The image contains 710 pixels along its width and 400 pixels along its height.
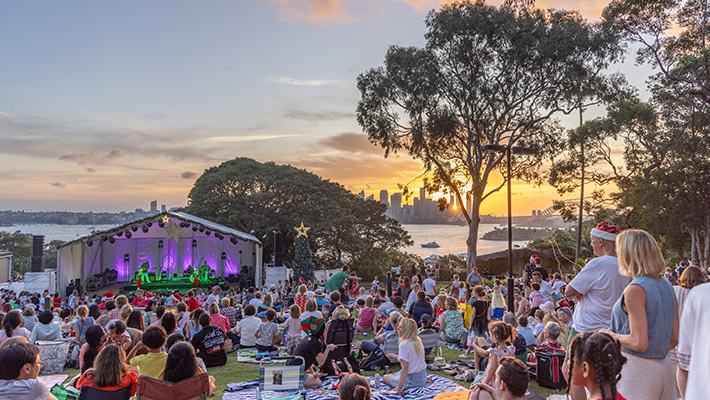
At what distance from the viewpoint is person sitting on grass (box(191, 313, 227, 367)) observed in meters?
7.39

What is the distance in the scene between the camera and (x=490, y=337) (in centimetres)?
591

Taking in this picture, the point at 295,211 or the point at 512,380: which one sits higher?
the point at 295,211

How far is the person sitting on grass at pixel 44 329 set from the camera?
758 cm

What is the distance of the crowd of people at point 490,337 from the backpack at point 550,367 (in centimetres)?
17

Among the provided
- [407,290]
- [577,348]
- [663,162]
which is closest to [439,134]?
[407,290]

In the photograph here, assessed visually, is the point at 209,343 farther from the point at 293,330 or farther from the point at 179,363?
the point at 179,363

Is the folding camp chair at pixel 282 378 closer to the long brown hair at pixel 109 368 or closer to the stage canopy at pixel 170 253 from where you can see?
the long brown hair at pixel 109 368

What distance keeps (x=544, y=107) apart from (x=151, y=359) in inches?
811

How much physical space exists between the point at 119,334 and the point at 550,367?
546 cm

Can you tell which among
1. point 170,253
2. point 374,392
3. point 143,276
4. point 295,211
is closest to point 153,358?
point 374,392

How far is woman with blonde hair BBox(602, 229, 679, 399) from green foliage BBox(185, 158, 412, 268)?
2716 cm

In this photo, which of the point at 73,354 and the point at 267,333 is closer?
the point at 73,354

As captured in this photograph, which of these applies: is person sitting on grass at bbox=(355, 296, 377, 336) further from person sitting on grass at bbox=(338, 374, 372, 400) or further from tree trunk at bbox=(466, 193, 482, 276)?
tree trunk at bbox=(466, 193, 482, 276)

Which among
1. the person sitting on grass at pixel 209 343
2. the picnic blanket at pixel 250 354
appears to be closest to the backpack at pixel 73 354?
the person sitting on grass at pixel 209 343
